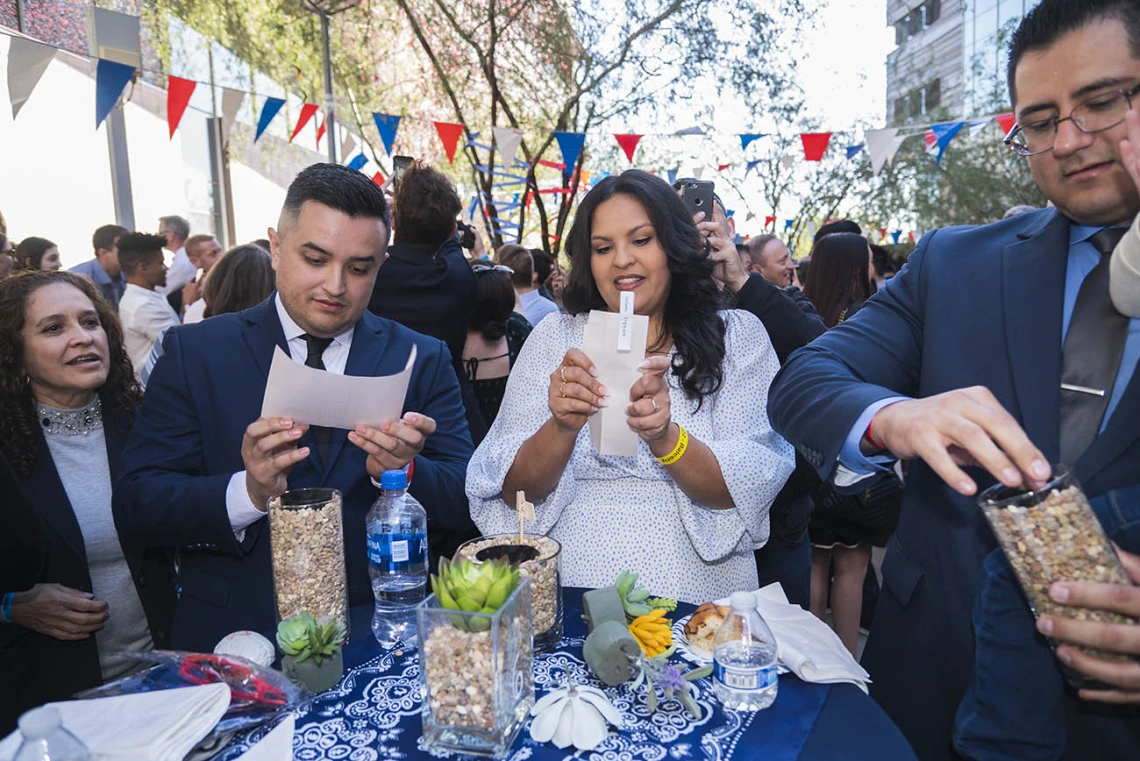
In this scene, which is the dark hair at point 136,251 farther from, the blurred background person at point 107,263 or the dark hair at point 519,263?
the dark hair at point 519,263

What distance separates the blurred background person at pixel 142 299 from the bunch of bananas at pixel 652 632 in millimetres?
4625

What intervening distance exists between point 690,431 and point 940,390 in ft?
2.52

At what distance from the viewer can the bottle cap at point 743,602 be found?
1.35 m

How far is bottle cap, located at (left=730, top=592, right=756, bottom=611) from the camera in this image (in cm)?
135

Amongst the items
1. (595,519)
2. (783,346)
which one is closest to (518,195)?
(783,346)

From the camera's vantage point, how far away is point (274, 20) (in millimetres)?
11148

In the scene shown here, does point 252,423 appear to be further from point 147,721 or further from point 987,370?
point 987,370

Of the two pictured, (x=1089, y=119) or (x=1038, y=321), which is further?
(x=1038, y=321)

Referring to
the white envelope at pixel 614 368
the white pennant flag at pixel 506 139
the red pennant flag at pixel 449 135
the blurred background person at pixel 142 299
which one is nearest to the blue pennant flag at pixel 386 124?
the red pennant flag at pixel 449 135

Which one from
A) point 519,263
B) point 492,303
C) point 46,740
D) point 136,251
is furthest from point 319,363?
point 519,263

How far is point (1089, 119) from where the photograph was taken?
48.3 inches

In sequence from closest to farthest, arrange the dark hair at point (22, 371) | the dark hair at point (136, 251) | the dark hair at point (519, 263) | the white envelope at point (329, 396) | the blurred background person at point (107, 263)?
the white envelope at point (329, 396), the dark hair at point (22, 371), the dark hair at point (136, 251), the dark hair at point (519, 263), the blurred background person at point (107, 263)

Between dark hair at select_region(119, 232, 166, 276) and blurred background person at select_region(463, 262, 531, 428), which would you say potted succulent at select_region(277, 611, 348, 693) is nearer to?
blurred background person at select_region(463, 262, 531, 428)

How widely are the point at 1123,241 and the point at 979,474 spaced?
511mm
